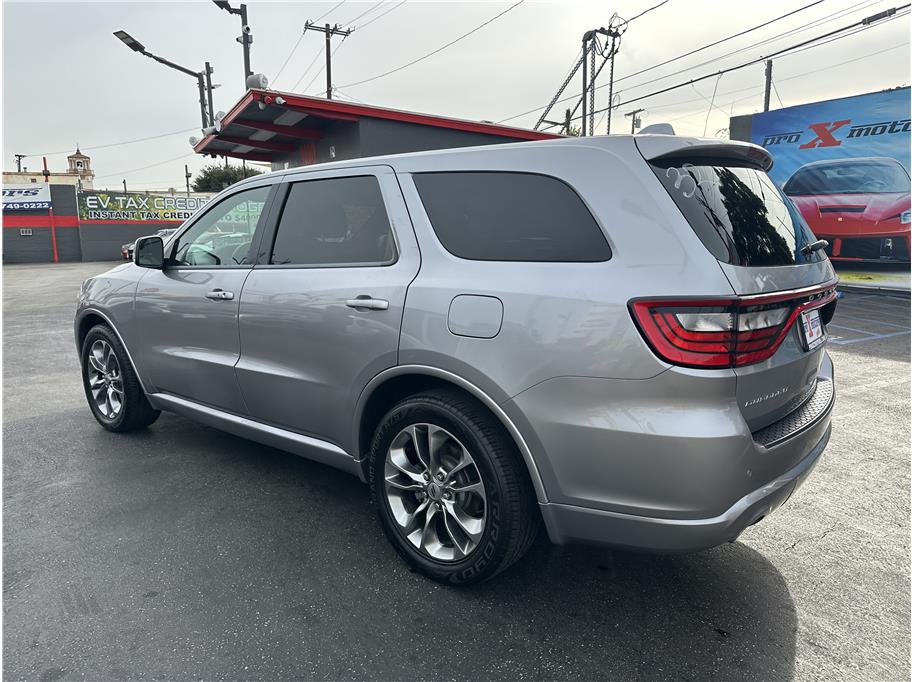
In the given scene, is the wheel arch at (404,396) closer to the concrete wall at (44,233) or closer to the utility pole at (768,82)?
the utility pole at (768,82)

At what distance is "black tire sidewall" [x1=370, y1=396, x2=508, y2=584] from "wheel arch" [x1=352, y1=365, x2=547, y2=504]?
100 mm

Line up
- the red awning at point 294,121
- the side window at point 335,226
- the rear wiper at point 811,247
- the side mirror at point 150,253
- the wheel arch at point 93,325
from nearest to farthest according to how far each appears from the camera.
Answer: the rear wiper at point 811,247, the side window at point 335,226, the side mirror at point 150,253, the wheel arch at point 93,325, the red awning at point 294,121

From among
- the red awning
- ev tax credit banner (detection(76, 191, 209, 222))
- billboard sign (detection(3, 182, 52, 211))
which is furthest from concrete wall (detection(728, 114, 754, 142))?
billboard sign (detection(3, 182, 52, 211))

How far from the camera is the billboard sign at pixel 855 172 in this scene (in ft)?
43.3

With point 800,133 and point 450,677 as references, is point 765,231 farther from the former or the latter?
point 800,133

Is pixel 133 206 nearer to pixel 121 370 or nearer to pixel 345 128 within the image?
pixel 345 128

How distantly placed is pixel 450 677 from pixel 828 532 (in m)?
2.11

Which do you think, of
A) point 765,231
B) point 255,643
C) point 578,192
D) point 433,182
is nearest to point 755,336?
point 765,231

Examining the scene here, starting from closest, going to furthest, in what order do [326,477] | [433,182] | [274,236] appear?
[433,182], [274,236], [326,477]

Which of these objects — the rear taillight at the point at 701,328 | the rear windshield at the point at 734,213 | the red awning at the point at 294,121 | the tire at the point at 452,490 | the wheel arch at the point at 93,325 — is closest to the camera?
the rear taillight at the point at 701,328

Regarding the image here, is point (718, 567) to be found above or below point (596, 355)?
below

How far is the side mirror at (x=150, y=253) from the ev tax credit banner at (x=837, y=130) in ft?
43.1

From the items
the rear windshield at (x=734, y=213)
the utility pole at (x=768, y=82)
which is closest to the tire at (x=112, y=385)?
the rear windshield at (x=734, y=213)

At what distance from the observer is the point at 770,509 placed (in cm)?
226
